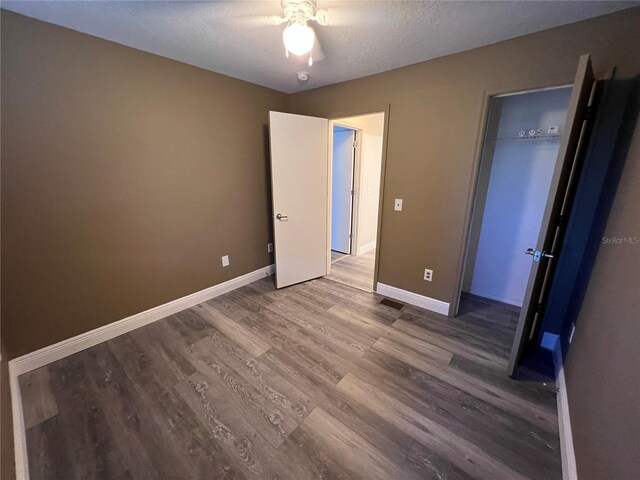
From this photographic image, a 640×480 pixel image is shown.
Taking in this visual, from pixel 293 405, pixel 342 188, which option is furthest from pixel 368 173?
pixel 293 405

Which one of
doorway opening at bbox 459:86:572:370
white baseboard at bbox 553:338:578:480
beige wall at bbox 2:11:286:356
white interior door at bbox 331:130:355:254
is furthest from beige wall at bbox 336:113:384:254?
white baseboard at bbox 553:338:578:480

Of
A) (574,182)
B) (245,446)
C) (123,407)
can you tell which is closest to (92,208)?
(123,407)

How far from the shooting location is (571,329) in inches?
65.7

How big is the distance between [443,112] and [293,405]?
2510 mm

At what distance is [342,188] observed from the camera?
13.1 feet

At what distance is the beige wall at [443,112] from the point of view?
1.53 metres

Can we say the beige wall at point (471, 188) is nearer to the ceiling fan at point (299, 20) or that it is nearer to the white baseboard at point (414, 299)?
the white baseboard at point (414, 299)

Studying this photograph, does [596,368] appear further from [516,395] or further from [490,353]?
[490,353]

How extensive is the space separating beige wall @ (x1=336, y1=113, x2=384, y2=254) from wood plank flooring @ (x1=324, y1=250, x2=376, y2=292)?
256 millimetres

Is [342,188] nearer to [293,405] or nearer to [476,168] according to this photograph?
[476,168]

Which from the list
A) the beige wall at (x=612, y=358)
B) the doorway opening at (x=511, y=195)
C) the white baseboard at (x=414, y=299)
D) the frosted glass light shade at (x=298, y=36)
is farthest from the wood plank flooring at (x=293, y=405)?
the frosted glass light shade at (x=298, y=36)

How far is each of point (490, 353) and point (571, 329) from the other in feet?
1.75

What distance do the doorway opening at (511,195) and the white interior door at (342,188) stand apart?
1806 millimetres

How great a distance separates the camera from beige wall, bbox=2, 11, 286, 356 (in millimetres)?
1545
